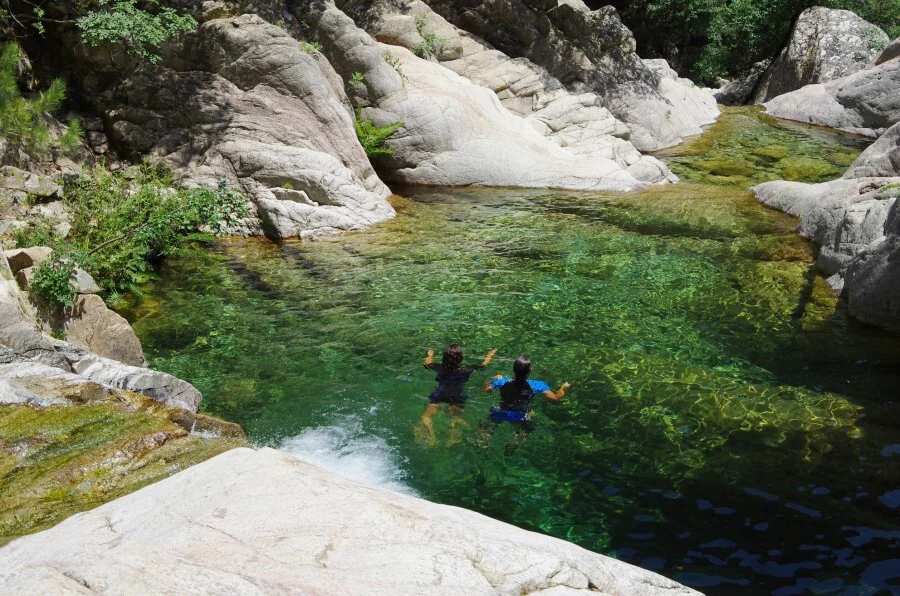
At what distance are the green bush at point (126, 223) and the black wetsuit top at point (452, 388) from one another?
4934 millimetres

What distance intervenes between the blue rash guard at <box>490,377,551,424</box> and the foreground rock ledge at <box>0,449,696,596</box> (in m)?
3.05

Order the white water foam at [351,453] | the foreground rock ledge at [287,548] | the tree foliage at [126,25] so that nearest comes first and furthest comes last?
the foreground rock ledge at [287,548]
the white water foam at [351,453]
the tree foliage at [126,25]

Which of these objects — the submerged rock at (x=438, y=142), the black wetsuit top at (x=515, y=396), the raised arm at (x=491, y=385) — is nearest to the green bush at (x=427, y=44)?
the submerged rock at (x=438, y=142)

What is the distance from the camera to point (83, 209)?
1122 cm

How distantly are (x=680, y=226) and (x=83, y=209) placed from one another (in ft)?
38.2

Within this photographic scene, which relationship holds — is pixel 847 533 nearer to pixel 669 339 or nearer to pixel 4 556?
pixel 669 339

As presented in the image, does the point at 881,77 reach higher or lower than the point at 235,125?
higher

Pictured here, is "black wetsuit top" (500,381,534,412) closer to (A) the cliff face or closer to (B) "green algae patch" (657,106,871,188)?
(A) the cliff face

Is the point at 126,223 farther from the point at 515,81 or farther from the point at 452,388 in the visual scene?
the point at 515,81

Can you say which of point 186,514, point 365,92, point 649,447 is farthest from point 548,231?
point 186,514

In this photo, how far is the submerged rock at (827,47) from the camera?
2911 centimetres

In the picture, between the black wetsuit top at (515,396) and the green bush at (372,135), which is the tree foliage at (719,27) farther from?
the black wetsuit top at (515,396)

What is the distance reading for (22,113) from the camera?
38.6 feet

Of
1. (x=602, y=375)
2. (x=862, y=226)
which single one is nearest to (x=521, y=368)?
(x=602, y=375)
